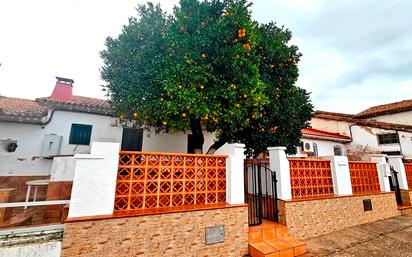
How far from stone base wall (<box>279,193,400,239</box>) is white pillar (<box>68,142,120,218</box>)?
15.5ft

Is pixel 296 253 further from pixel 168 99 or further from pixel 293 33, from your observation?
pixel 293 33

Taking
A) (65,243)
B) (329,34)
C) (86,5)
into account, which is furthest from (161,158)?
(329,34)

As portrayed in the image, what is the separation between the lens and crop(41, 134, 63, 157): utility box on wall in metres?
8.17

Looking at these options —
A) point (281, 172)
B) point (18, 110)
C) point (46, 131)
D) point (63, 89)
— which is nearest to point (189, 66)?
point (281, 172)

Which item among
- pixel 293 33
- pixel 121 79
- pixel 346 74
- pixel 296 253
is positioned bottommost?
pixel 296 253

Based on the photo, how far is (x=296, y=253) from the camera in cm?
458

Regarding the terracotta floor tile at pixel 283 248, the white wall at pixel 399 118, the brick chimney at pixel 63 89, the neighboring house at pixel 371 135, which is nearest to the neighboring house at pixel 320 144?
the neighboring house at pixel 371 135

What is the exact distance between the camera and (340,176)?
6.96m

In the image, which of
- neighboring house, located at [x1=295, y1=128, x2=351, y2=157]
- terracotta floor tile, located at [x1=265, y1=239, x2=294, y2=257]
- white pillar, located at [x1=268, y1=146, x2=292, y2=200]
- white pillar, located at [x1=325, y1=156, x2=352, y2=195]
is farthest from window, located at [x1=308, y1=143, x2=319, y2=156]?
terracotta floor tile, located at [x1=265, y1=239, x2=294, y2=257]

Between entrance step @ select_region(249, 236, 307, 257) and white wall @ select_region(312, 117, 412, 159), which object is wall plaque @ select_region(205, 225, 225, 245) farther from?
white wall @ select_region(312, 117, 412, 159)

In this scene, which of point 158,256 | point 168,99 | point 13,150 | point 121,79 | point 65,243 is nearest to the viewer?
point 65,243

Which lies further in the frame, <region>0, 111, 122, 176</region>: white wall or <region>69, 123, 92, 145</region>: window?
<region>69, 123, 92, 145</region>: window

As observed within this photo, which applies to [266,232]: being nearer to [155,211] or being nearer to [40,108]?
[155,211]

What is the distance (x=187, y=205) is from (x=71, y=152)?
7.23m
